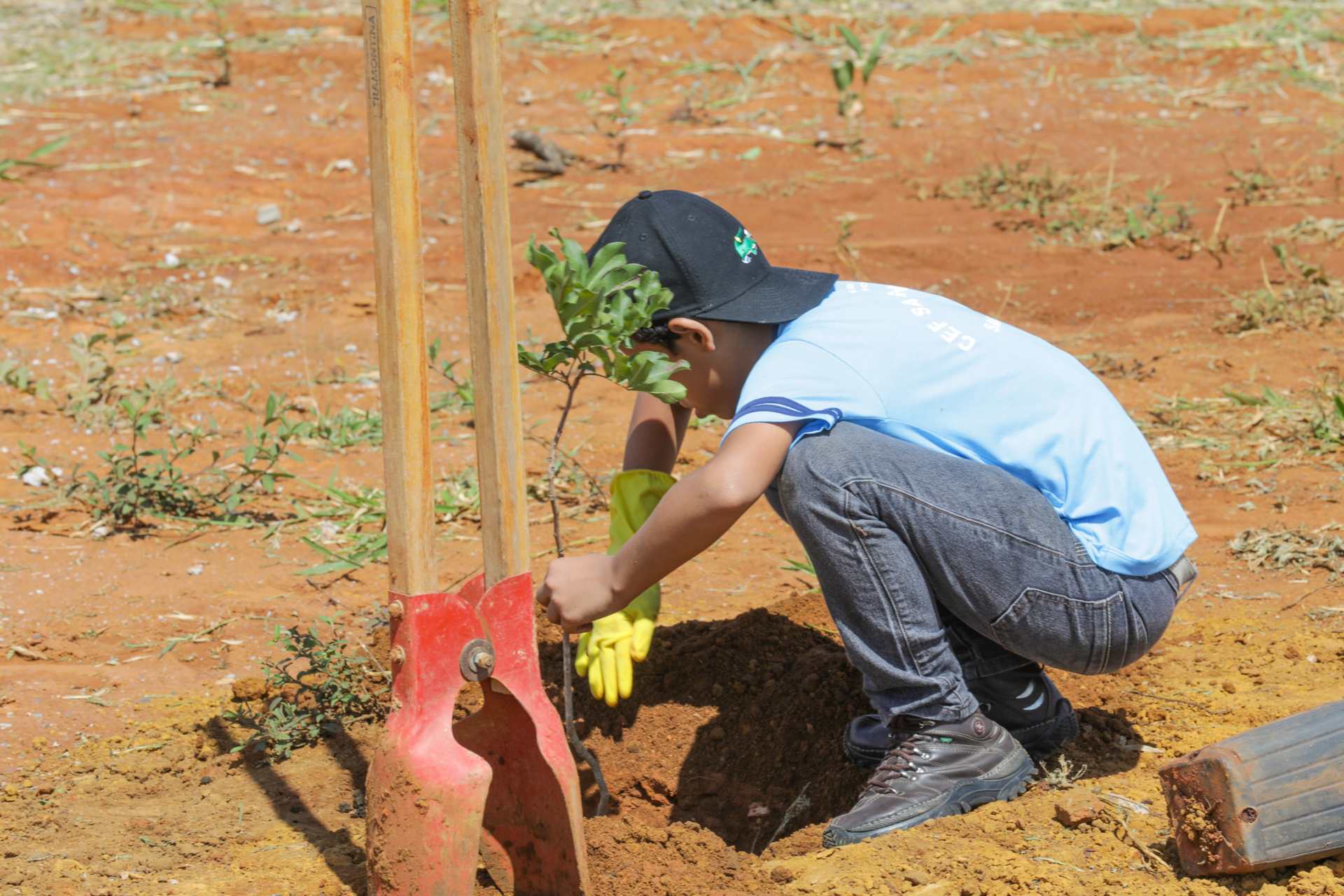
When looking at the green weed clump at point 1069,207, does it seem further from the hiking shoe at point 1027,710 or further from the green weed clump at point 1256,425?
the hiking shoe at point 1027,710

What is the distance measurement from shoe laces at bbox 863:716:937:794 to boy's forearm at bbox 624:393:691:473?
635mm

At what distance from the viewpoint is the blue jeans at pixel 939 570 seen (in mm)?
2031

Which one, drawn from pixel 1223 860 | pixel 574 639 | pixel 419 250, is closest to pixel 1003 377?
pixel 1223 860

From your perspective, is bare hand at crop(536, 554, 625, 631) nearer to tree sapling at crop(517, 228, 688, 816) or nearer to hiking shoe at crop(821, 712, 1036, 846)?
tree sapling at crop(517, 228, 688, 816)

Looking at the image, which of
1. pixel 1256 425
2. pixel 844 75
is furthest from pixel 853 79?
pixel 1256 425

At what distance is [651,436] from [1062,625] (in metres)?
0.79

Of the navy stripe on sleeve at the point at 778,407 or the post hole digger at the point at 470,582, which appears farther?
the navy stripe on sleeve at the point at 778,407

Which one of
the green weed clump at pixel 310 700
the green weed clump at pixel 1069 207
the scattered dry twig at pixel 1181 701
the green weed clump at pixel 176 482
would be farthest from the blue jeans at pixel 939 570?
the green weed clump at pixel 1069 207

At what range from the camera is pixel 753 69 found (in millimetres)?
9211

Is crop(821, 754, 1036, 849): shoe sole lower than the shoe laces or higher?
lower

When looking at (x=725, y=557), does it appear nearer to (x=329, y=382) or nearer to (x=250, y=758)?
(x=250, y=758)

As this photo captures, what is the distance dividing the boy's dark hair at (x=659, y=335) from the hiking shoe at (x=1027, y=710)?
766mm

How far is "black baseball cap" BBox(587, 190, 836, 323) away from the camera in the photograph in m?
2.09

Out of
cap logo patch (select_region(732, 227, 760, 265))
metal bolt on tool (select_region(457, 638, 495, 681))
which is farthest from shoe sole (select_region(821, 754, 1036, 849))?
cap logo patch (select_region(732, 227, 760, 265))
